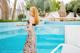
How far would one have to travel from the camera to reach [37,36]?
12.7 feet

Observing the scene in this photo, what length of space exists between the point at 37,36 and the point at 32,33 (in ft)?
0.32

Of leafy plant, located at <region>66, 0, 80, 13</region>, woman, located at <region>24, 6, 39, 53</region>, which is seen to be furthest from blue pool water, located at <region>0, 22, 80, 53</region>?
leafy plant, located at <region>66, 0, 80, 13</region>

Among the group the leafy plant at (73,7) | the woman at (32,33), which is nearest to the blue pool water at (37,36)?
the woman at (32,33)

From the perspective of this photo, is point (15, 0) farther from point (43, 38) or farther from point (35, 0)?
point (43, 38)

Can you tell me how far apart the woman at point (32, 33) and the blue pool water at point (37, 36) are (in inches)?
2.6

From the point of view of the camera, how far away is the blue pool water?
3.85m

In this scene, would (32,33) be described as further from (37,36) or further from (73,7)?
(73,7)

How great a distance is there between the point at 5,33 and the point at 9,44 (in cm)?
20

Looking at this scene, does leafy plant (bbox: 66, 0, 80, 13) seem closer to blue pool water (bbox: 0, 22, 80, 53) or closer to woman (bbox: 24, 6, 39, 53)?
blue pool water (bbox: 0, 22, 80, 53)

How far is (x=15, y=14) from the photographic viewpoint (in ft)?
13.3

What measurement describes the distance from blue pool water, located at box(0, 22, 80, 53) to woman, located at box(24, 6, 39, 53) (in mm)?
65

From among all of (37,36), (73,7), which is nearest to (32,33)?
(37,36)

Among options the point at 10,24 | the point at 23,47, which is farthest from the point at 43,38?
the point at 10,24

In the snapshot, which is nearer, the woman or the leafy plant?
the woman
